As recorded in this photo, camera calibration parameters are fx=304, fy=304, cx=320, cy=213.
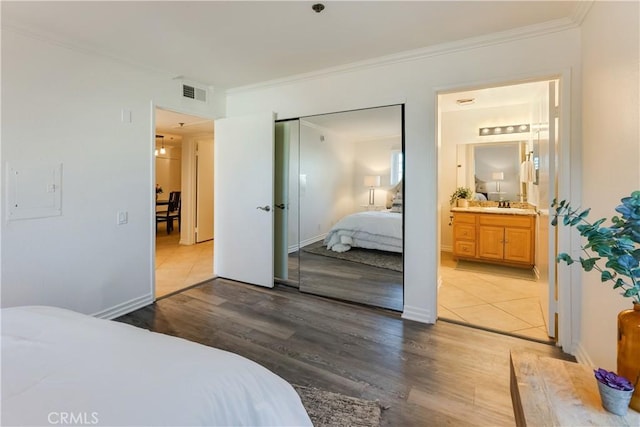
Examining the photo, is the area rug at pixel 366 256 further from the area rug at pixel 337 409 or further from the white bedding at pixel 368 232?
the area rug at pixel 337 409

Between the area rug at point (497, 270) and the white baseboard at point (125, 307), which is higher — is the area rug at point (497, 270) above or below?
above

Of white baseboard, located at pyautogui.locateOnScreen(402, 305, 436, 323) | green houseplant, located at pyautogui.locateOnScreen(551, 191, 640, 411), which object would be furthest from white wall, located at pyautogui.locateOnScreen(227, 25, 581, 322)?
green houseplant, located at pyautogui.locateOnScreen(551, 191, 640, 411)

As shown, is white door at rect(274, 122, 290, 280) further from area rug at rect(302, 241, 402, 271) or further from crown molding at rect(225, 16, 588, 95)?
crown molding at rect(225, 16, 588, 95)

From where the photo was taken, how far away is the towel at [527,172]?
427cm

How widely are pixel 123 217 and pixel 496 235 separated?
4718 mm

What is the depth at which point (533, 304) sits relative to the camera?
3.17 m

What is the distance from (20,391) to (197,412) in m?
0.47

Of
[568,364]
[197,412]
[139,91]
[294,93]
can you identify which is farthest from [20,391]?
[294,93]

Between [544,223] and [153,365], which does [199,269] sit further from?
[544,223]

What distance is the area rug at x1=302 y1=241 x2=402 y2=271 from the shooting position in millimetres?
3071

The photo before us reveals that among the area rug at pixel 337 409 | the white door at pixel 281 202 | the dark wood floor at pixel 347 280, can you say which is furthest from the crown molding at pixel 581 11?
the area rug at pixel 337 409

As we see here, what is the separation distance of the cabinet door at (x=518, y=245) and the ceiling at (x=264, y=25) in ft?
9.43

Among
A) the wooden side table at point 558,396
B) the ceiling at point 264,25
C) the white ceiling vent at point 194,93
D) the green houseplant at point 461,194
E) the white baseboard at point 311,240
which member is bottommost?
the wooden side table at point 558,396

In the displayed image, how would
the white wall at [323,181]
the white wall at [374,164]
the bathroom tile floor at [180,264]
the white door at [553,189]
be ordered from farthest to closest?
the bathroom tile floor at [180,264], the white wall at [323,181], the white wall at [374,164], the white door at [553,189]
